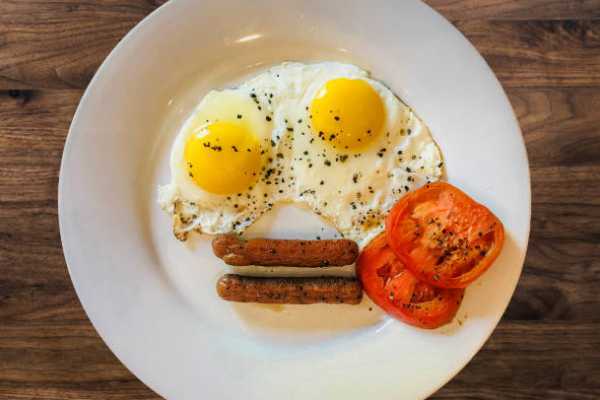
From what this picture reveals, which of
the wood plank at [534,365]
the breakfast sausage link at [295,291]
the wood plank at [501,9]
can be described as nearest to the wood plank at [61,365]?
the breakfast sausage link at [295,291]

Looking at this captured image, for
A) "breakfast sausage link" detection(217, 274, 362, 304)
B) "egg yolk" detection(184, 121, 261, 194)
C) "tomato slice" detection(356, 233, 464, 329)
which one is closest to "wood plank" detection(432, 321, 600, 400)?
"tomato slice" detection(356, 233, 464, 329)

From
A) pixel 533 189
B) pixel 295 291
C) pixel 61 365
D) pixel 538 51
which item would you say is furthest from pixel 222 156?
pixel 538 51

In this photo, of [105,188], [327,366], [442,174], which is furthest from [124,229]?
[442,174]

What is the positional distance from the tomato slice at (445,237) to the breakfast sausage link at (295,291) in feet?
0.92

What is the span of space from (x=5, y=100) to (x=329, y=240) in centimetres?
171

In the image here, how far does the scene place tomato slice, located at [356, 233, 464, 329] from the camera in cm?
208

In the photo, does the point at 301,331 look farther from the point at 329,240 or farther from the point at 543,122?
the point at 543,122

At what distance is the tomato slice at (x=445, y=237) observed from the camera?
2.03 metres

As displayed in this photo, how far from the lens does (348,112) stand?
83.7 inches

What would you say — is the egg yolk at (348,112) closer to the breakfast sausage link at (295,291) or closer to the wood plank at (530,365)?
the breakfast sausage link at (295,291)

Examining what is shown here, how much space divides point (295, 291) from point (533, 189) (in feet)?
3.93

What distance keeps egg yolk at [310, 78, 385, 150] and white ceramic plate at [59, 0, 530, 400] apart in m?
0.21

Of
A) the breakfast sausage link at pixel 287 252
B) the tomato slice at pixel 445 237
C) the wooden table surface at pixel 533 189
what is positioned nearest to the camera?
the tomato slice at pixel 445 237

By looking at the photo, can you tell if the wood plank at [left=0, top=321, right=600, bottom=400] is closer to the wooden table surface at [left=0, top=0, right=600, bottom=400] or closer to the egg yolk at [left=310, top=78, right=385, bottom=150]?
the wooden table surface at [left=0, top=0, right=600, bottom=400]
